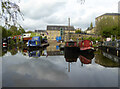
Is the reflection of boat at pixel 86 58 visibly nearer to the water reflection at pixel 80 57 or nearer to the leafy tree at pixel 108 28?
the water reflection at pixel 80 57

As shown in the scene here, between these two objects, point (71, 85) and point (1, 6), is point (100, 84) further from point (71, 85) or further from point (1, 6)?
point (1, 6)

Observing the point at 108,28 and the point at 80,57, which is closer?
the point at 80,57

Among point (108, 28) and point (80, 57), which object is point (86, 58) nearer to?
point (80, 57)

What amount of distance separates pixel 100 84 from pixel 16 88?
382 cm

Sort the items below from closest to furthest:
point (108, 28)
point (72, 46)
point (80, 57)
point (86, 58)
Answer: point (86, 58) → point (80, 57) → point (72, 46) → point (108, 28)

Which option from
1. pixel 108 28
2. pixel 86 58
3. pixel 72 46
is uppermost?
pixel 108 28

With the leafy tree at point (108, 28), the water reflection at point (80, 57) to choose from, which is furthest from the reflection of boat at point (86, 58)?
the leafy tree at point (108, 28)

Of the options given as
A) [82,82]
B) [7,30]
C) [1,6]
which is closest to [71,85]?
[82,82]

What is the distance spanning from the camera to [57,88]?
15.8ft

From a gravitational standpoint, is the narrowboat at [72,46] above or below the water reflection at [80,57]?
above

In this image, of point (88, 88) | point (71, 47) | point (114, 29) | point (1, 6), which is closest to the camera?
point (1, 6)

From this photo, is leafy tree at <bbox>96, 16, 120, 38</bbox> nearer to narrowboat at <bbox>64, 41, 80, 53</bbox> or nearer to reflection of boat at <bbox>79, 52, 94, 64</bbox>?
narrowboat at <bbox>64, 41, 80, 53</bbox>

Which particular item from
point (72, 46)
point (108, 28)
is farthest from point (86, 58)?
point (108, 28)

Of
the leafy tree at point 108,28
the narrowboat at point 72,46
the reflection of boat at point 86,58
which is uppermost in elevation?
the leafy tree at point 108,28
